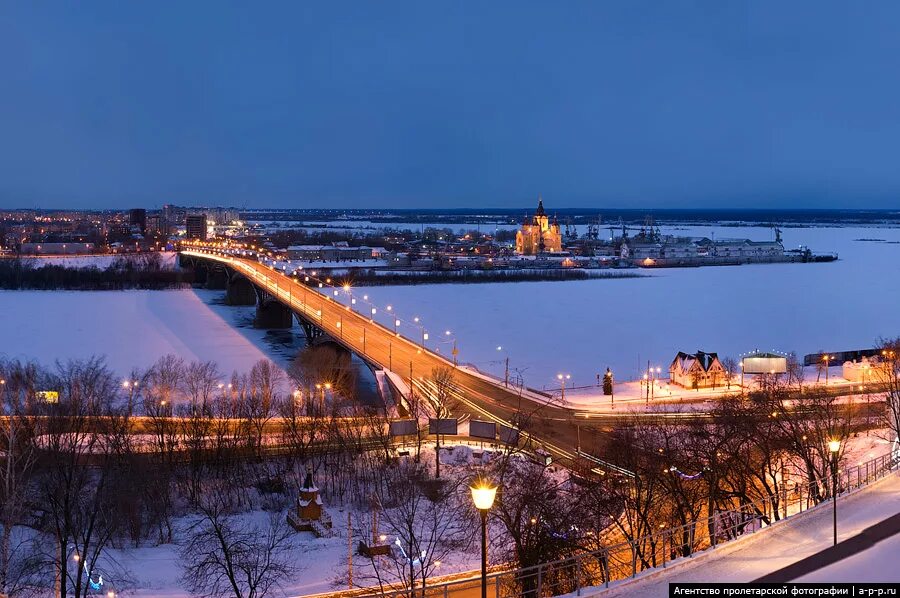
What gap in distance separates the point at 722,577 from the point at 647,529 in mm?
5489

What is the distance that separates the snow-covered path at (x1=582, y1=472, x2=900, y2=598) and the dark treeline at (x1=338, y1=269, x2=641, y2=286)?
7654 cm

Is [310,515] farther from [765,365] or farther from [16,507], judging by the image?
[765,365]

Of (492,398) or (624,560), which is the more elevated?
(492,398)

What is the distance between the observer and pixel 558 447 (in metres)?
23.1

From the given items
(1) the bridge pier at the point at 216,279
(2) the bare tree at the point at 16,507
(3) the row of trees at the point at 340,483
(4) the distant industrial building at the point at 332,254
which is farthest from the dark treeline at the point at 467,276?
(2) the bare tree at the point at 16,507

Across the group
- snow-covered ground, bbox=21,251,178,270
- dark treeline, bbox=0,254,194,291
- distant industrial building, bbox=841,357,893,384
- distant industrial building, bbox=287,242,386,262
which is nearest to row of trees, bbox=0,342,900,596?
distant industrial building, bbox=841,357,893,384

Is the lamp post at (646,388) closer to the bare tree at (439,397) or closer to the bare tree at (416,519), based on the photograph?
the bare tree at (439,397)

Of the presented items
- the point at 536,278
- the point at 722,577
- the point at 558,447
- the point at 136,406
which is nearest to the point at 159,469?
the point at 136,406

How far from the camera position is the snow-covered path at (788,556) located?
30.9ft

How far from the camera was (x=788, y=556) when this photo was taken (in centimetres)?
1036

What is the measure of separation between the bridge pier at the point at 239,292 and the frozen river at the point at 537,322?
4.94ft

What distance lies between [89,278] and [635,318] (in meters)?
54.3

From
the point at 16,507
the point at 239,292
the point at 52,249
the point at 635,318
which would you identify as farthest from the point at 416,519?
the point at 52,249

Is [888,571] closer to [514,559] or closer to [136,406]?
[514,559]
